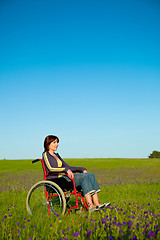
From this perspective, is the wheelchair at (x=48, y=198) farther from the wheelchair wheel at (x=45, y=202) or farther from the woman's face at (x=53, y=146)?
the woman's face at (x=53, y=146)

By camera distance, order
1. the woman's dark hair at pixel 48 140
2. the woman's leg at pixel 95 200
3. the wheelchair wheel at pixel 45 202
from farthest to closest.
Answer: the woman's dark hair at pixel 48 140
the woman's leg at pixel 95 200
the wheelchair wheel at pixel 45 202

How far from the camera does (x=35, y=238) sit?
2.83m

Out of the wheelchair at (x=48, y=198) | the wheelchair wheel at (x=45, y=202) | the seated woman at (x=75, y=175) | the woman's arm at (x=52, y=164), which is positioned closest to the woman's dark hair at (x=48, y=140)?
the seated woman at (x=75, y=175)

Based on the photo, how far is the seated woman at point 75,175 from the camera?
13.2ft

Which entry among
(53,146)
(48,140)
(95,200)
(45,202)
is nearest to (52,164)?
(53,146)

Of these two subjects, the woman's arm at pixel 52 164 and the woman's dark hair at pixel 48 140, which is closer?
the woman's arm at pixel 52 164

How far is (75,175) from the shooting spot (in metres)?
4.28

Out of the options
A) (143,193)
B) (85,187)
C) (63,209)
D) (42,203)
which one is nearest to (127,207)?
(85,187)

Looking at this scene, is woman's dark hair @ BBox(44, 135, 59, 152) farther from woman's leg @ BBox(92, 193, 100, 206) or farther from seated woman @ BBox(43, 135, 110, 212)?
woman's leg @ BBox(92, 193, 100, 206)

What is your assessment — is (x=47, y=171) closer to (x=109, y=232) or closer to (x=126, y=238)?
(x=109, y=232)

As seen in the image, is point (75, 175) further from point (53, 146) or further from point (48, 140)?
point (48, 140)

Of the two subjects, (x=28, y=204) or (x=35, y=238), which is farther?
(x=28, y=204)

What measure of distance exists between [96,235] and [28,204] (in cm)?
188

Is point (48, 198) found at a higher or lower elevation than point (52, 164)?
lower
